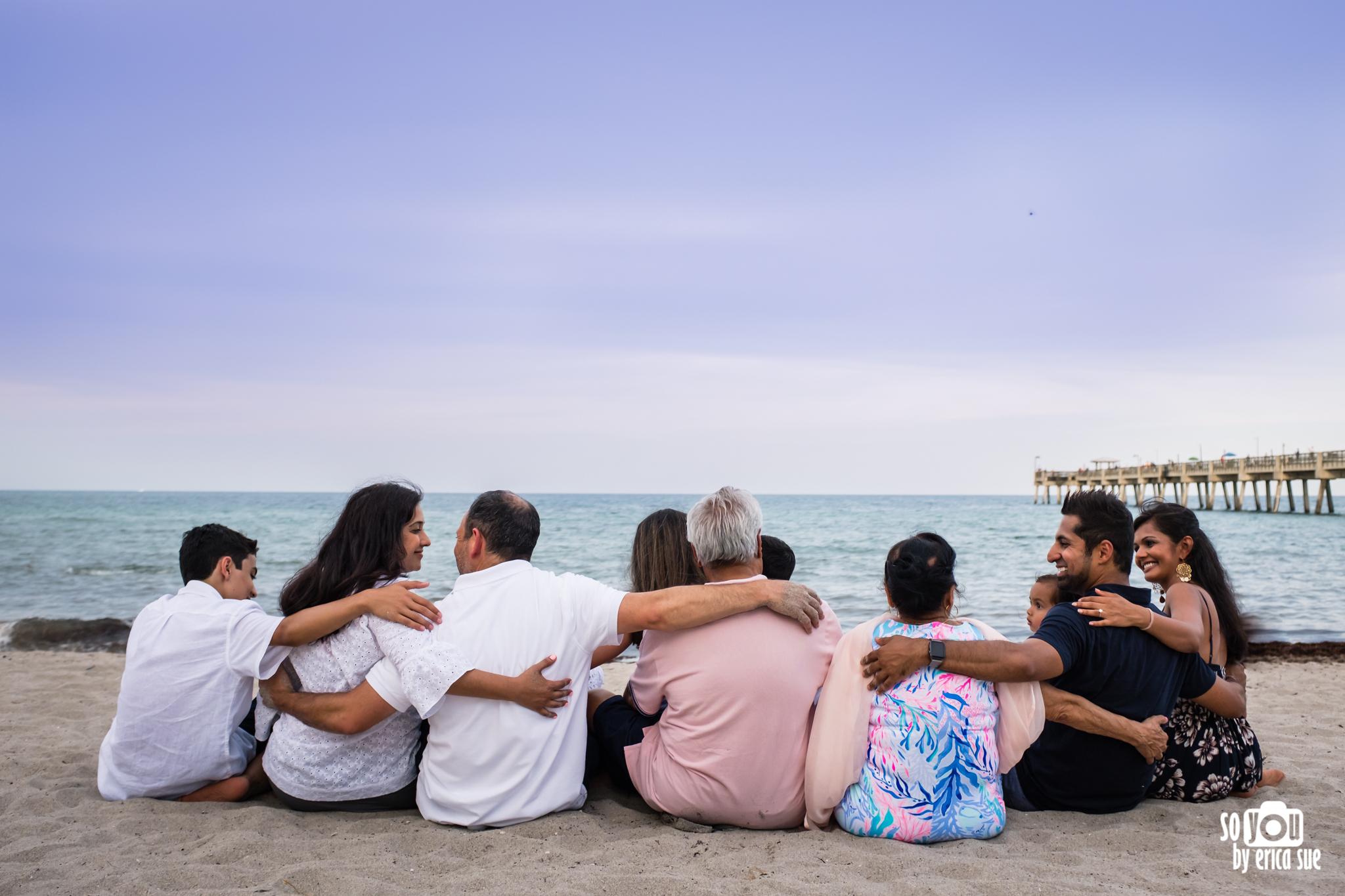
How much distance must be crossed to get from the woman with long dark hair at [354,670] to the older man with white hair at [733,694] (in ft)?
1.63

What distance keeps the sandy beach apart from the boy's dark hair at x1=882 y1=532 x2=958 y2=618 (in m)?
0.92

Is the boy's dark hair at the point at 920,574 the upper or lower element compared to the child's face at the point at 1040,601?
upper

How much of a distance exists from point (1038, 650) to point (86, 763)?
4.85 meters

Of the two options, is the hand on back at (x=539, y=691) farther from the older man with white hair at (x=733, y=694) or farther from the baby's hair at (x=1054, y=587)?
the baby's hair at (x=1054, y=587)

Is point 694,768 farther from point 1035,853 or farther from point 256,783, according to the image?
point 256,783

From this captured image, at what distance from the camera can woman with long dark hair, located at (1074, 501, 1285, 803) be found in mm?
3752

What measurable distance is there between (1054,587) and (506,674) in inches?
102

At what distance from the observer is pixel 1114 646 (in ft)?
10.7

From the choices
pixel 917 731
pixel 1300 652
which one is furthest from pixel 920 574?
pixel 1300 652

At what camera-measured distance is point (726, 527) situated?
322 centimetres

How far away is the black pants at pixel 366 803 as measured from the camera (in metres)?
3.57

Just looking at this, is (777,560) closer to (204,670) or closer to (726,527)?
(726,527)

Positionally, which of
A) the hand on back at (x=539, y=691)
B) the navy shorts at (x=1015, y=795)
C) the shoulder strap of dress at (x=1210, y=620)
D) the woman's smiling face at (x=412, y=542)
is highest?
the woman's smiling face at (x=412, y=542)

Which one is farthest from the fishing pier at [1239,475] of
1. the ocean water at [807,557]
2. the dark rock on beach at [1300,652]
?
the dark rock on beach at [1300,652]
